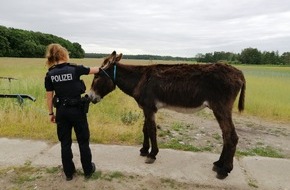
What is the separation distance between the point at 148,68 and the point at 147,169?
1643mm

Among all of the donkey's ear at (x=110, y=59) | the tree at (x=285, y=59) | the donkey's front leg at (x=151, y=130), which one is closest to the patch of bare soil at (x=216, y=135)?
the donkey's front leg at (x=151, y=130)

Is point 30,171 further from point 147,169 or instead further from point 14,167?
point 147,169

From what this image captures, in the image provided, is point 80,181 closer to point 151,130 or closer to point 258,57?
point 151,130

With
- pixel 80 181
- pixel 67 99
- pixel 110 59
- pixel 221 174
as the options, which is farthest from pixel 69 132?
pixel 221 174

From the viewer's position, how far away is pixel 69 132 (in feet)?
13.8

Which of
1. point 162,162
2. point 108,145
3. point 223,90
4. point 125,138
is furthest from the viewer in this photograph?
point 125,138

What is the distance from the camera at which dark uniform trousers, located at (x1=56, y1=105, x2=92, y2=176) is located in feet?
13.2

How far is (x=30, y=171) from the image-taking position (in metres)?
4.39

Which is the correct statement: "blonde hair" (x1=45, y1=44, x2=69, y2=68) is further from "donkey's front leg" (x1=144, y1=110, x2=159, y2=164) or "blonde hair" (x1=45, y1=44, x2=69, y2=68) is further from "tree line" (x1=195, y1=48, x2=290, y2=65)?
"tree line" (x1=195, y1=48, x2=290, y2=65)

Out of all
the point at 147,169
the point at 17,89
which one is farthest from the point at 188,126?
the point at 17,89

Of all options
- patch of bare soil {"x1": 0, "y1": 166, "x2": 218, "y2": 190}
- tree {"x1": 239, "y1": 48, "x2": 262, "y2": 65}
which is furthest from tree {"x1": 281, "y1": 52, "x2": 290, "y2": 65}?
patch of bare soil {"x1": 0, "y1": 166, "x2": 218, "y2": 190}

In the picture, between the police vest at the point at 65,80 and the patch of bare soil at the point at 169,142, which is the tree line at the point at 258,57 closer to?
the patch of bare soil at the point at 169,142

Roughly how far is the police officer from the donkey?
2.78 ft

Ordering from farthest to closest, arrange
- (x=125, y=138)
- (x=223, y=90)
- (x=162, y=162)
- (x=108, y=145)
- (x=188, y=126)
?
1. (x=188, y=126)
2. (x=125, y=138)
3. (x=108, y=145)
4. (x=162, y=162)
5. (x=223, y=90)
